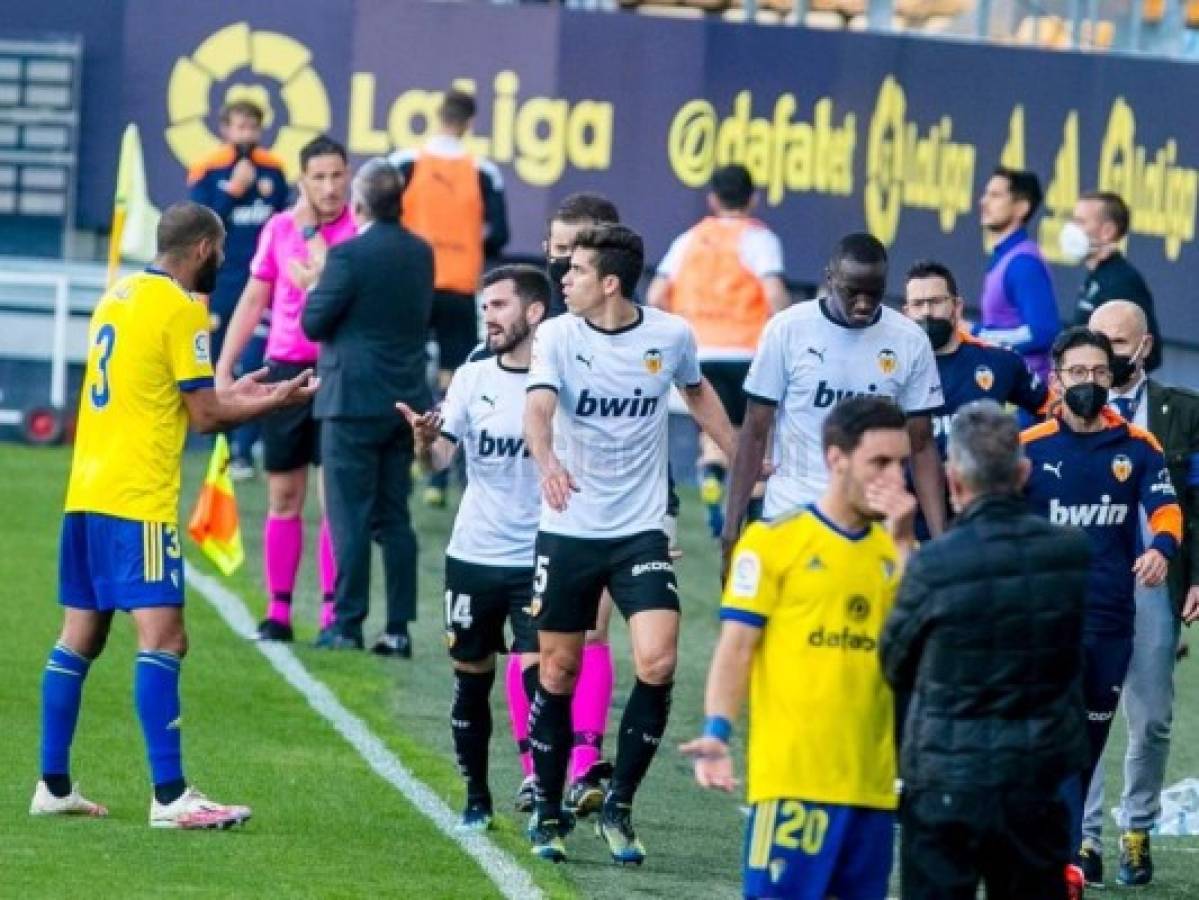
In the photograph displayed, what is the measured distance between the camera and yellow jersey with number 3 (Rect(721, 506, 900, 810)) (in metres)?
7.82

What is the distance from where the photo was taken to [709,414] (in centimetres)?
1091

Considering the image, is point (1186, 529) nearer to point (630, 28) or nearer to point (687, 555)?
point (687, 555)

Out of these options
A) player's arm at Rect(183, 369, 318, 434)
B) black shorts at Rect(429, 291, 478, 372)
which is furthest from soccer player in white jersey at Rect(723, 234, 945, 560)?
black shorts at Rect(429, 291, 478, 372)

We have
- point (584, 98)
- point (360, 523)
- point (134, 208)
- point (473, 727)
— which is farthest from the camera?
point (584, 98)

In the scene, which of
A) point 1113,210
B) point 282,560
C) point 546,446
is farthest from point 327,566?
point 546,446

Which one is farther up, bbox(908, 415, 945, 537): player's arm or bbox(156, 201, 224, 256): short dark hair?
bbox(156, 201, 224, 256): short dark hair

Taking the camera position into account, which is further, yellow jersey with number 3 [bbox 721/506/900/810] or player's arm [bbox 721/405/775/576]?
player's arm [bbox 721/405/775/576]

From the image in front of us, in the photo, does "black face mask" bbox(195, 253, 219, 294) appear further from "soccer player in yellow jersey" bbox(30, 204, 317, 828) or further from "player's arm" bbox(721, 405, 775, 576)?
"player's arm" bbox(721, 405, 775, 576)

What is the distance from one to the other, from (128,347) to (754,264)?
8.53 m

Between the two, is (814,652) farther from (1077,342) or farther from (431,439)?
(431,439)

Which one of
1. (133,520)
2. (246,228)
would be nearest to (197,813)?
(133,520)

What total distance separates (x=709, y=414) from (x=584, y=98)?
1310cm

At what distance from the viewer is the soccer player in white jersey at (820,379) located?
10688mm

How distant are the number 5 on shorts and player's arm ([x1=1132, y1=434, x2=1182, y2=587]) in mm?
2228
